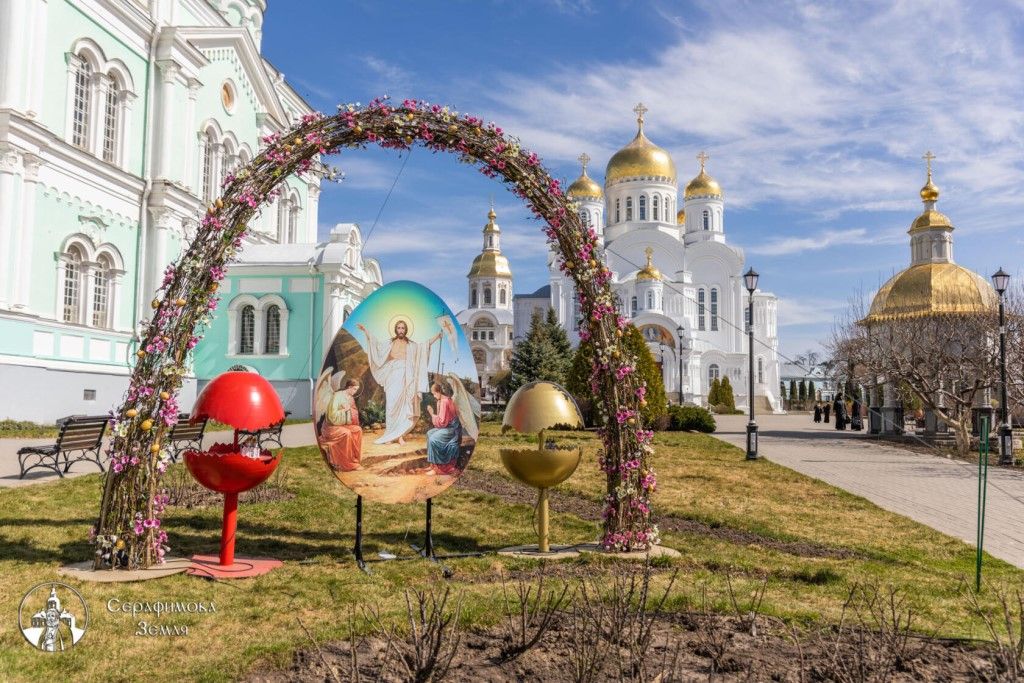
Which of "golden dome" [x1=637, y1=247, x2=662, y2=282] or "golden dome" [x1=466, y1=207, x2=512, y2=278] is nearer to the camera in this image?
"golden dome" [x1=637, y1=247, x2=662, y2=282]

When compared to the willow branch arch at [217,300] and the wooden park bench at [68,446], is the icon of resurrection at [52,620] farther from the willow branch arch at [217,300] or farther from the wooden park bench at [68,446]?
the wooden park bench at [68,446]

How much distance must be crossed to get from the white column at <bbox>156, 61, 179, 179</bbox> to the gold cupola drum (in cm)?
2072

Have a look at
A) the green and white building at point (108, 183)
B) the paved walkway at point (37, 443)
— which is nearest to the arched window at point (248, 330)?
the green and white building at point (108, 183)

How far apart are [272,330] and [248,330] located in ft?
3.08

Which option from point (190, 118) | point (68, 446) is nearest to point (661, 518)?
point (68, 446)

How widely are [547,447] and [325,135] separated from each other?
365cm

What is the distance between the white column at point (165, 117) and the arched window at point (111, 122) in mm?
1406

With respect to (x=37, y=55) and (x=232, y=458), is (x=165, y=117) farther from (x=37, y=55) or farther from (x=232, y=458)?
(x=232, y=458)

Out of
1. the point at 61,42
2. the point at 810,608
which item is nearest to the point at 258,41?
the point at 61,42

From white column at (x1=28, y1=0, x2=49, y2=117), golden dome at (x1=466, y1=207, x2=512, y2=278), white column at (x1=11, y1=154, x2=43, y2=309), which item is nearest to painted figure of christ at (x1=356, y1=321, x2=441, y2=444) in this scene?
white column at (x1=11, y1=154, x2=43, y2=309)

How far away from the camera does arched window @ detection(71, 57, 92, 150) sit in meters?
21.1

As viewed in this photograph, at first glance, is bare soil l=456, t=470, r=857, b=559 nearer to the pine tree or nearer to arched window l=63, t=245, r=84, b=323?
arched window l=63, t=245, r=84, b=323

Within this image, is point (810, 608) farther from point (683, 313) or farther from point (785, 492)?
point (683, 313)

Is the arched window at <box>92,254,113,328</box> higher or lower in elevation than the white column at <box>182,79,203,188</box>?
lower
